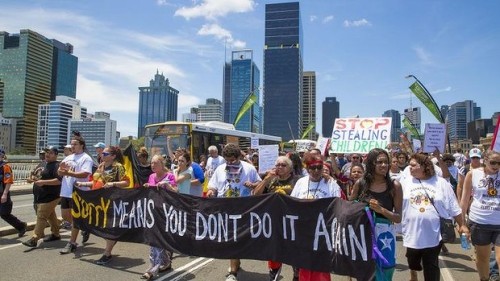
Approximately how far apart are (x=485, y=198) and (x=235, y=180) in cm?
351

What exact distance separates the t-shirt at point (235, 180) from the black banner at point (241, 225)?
566mm

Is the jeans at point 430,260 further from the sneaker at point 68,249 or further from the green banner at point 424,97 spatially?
the green banner at point 424,97

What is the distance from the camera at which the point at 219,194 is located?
6.38 m

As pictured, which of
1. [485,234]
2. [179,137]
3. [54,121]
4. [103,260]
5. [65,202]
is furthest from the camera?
[54,121]

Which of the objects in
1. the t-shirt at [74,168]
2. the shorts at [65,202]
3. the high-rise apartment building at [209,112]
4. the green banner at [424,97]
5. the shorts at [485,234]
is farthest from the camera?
the high-rise apartment building at [209,112]

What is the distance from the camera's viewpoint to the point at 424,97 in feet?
82.1

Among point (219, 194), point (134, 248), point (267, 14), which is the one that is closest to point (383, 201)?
point (219, 194)

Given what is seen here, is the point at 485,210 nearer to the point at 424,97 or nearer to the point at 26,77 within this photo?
the point at 424,97

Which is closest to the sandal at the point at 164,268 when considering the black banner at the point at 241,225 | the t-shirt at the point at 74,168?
the black banner at the point at 241,225

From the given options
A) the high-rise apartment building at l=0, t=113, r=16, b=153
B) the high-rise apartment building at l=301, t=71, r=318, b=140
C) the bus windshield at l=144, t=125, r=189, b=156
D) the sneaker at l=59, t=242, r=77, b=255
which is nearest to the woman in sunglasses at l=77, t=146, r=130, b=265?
the sneaker at l=59, t=242, r=77, b=255

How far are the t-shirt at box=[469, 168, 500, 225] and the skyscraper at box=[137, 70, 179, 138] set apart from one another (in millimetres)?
160646

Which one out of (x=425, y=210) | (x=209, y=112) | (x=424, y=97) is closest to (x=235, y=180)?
(x=425, y=210)

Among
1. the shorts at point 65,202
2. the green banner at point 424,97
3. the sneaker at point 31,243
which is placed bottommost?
the sneaker at point 31,243

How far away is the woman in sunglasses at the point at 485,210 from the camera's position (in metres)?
5.26
